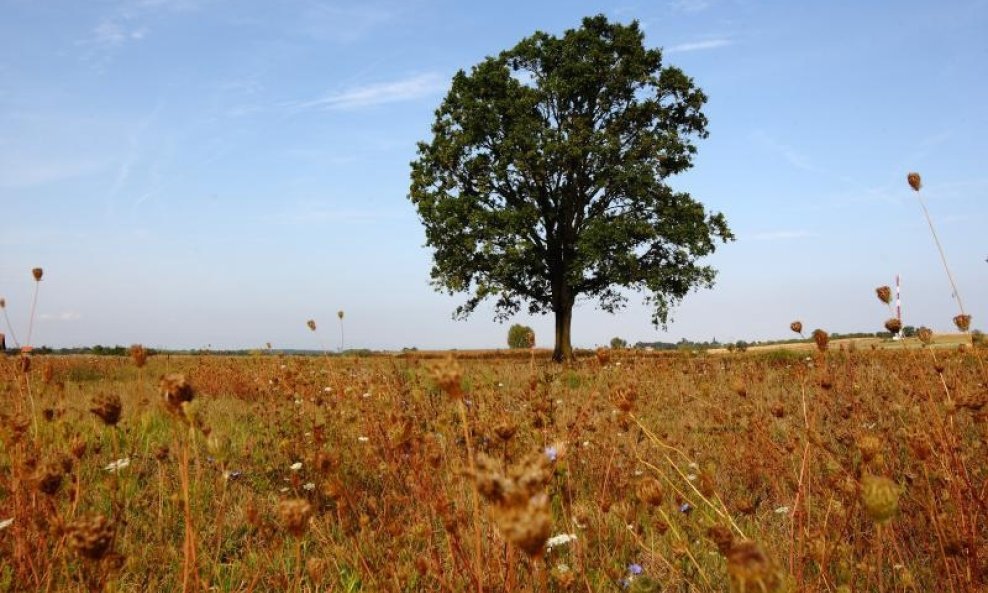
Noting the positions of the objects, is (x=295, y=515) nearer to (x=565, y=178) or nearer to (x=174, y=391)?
(x=174, y=391)

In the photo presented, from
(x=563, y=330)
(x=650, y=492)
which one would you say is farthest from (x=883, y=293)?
(x=563, y=330)

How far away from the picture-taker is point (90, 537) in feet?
4.45

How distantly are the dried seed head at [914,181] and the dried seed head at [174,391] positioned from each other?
13.0 feet

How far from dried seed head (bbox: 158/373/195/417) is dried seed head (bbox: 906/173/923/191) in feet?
13.0

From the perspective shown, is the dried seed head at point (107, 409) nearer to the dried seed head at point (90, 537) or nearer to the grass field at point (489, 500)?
the grass field at point (489, 500)

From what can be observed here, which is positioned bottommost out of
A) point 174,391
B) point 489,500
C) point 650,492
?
point 650,492

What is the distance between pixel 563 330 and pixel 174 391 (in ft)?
69.9

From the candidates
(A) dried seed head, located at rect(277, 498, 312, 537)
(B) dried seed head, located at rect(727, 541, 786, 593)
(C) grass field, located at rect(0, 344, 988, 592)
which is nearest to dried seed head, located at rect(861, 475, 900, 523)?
(C) grass field, located at rect(0, 344, 988, 592)

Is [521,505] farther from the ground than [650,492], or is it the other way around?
[521,505]

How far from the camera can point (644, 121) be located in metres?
22.7

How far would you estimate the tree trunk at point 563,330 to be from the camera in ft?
74.0

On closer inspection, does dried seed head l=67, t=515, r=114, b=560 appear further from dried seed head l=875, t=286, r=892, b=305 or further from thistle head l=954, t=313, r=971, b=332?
→ thistle head l=954, t=313, r=971, b=332

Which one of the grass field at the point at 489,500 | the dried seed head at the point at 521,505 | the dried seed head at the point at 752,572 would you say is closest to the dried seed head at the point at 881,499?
the grass field at the point at 489,500

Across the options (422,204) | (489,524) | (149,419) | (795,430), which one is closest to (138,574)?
(489,524)
